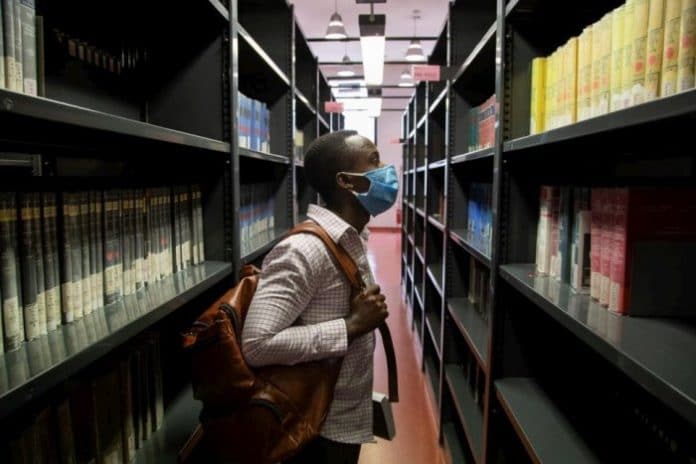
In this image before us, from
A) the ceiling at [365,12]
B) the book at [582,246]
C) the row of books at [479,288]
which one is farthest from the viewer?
the ceiling at [365,12]

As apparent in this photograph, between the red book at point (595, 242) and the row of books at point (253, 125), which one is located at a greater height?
the row of books at point (253, 125)

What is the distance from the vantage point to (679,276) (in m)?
1.06

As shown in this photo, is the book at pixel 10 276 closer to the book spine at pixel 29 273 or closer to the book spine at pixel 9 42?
the book spine at pixel 29 273

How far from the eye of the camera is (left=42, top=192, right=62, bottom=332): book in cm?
103

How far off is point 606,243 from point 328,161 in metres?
Result: 0.73

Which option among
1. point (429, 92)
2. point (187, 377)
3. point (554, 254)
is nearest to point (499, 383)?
point (554, 254)

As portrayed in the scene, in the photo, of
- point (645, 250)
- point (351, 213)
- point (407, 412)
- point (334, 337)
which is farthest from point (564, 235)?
point (407, 412)

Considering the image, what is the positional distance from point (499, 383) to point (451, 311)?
41.4 inches

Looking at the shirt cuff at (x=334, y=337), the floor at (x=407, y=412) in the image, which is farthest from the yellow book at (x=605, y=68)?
the floor at (x=407, y=412)

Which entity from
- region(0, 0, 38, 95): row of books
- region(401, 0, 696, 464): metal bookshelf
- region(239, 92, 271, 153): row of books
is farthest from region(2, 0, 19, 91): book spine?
region(239, 92, 271, 153): row of books

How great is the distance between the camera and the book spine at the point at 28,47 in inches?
35.4

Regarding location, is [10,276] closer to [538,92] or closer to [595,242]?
[595,242]

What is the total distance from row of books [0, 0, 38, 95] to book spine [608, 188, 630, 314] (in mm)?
1173

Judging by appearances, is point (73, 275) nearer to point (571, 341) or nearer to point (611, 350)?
point (611, 350)
